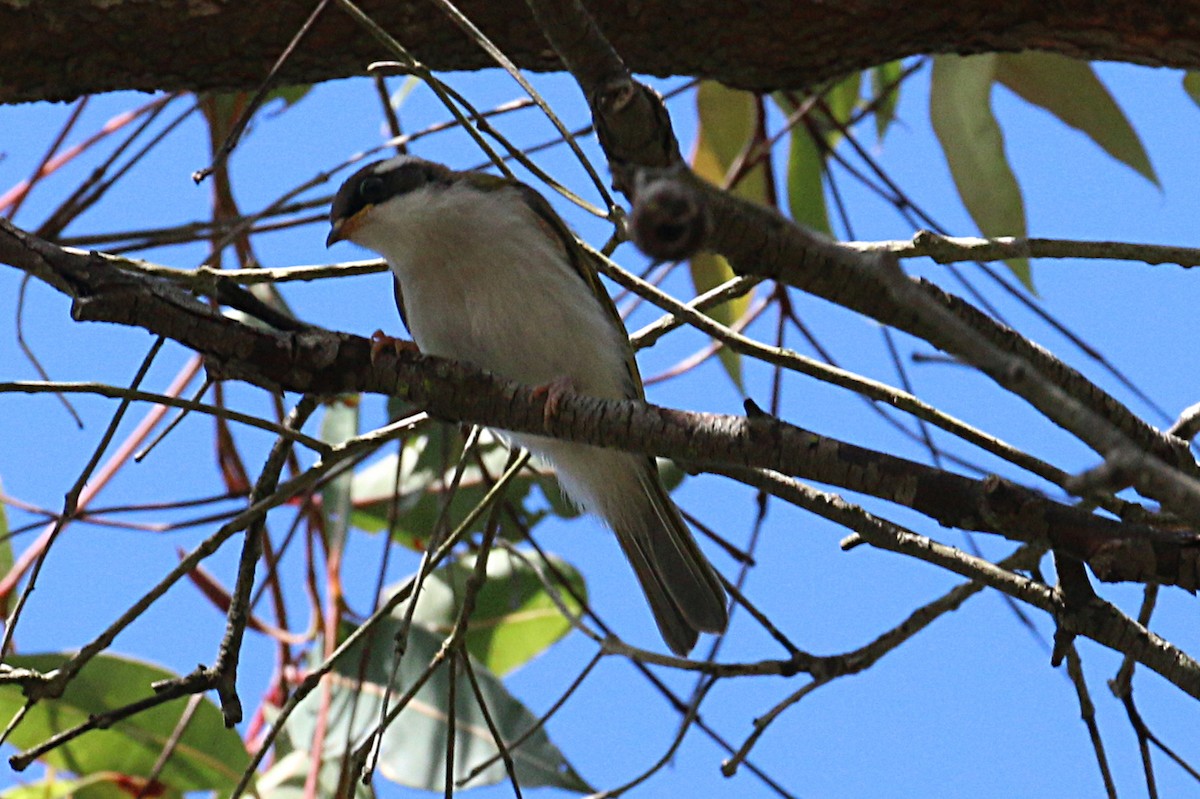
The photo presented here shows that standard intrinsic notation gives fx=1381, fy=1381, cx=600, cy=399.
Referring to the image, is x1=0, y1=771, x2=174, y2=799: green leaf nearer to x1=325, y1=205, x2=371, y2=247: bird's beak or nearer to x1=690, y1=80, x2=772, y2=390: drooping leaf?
x1=325, y1=205, x2=371, y2=247: bird's beak

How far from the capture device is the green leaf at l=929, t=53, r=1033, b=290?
13.3ft

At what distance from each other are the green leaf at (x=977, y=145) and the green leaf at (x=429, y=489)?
150cm

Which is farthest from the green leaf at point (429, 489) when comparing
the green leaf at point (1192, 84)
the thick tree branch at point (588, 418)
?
the green leaf at point (1192, 84)

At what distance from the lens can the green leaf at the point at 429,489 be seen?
3.85 m

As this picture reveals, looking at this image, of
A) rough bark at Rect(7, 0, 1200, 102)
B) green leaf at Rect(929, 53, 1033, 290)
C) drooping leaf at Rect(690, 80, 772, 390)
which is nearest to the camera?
rough bark at Rect(7, 0, 1200, 102)

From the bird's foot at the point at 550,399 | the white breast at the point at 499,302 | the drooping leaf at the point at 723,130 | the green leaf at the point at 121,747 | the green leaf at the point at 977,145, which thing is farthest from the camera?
the drooping leaf at the point at 723,130

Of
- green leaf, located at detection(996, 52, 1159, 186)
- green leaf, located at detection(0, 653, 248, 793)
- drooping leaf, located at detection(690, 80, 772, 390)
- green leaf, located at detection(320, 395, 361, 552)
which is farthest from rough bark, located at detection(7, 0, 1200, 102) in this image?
green leaf, located at detection(0, 653, 248, 793)

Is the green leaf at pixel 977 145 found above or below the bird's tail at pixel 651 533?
above

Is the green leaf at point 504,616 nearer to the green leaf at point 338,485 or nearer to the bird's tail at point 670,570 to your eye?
the green leaf at point 338,485

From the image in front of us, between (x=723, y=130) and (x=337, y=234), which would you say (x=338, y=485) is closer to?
(x=337, y=234)

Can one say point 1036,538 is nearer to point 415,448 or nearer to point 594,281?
point 594,281

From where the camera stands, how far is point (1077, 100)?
4.20 metres

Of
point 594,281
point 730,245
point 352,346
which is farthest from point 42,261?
point 594,281

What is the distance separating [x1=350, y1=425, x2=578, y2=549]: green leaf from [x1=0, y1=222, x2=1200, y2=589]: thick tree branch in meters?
1.50
